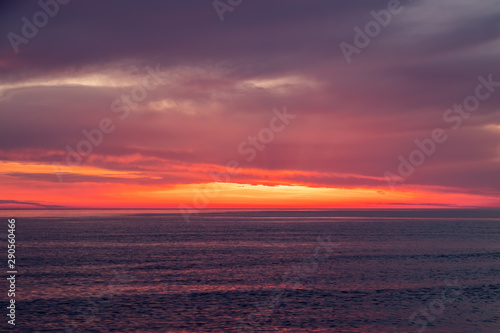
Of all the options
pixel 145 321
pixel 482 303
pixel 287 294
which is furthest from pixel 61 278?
pixel 482 303

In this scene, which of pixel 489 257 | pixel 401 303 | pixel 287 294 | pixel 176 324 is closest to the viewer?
pixel 176 324

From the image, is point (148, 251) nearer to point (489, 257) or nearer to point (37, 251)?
point (37, 251)

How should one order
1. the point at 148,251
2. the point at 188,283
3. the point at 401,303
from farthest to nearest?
the point at 148,251 < the point at 188,283 < the point at 401,303

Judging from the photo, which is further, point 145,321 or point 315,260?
point 315,260

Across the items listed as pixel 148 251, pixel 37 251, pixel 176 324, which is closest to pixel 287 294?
pixel 176 324

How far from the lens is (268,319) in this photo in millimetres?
39125

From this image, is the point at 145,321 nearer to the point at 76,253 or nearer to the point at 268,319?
the point at 268,319

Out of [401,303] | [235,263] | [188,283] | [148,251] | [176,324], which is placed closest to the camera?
[176,324]

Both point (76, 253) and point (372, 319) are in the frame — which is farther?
point (76, 253)

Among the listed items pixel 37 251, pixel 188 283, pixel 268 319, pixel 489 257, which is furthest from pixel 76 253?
pixel 489 257

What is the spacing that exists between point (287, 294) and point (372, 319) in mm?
12277

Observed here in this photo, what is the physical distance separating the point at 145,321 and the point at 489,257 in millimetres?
69725

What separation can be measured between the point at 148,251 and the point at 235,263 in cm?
2511

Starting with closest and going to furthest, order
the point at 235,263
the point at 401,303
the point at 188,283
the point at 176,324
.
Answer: the point at 176,324 < the point at 401,303 < the point at 188,283 < the point at 235,263
